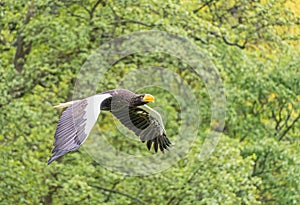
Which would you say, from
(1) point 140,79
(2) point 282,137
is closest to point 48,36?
(1) point 140,79

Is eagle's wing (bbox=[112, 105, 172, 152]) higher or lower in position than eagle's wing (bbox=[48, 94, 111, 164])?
higher

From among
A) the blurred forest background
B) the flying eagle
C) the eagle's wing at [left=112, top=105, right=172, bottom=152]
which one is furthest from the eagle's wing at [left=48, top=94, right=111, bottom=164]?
the blurred forest background

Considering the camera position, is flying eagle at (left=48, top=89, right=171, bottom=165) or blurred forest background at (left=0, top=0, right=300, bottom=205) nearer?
flying eagle at (left=48, top=89, right=171, bottom=165)

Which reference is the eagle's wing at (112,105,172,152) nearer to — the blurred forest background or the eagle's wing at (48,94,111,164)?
the eagle's wing at (48,94,111,164)

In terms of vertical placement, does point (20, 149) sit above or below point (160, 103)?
below

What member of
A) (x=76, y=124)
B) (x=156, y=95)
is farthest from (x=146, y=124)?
(x=156, y=95)

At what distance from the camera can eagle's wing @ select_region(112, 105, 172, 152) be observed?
9305mm

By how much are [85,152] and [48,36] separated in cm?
187

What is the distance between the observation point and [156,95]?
15156mm

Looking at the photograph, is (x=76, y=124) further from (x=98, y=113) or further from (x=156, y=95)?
(x=156, y=95)

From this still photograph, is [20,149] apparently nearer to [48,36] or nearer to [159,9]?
[48,36]

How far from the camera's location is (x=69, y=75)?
1375 centimetres

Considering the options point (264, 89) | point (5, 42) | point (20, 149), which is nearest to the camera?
point (20, 149)

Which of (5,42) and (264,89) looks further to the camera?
(264,89)
